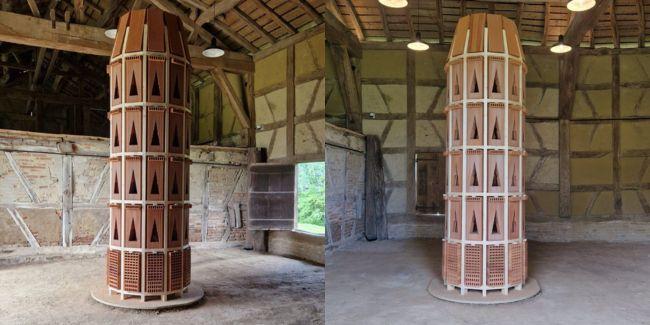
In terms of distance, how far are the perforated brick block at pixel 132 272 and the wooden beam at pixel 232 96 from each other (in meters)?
5.58

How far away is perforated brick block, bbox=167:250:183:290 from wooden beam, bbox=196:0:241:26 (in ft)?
16.7

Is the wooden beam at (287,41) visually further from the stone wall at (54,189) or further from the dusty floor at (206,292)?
the dusty floor at (206,292)

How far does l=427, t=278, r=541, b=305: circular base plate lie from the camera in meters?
5.22

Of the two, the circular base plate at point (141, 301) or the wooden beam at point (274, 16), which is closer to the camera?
the circular base plate at point (141, 301)

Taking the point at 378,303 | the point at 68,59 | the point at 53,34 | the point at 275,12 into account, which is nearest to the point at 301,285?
the point at 378,303

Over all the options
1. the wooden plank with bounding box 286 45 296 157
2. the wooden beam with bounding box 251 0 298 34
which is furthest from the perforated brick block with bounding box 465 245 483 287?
the wooden beam with bounding box 251 0 298 34

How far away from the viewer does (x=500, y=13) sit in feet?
33.4

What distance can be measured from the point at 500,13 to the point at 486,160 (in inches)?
236

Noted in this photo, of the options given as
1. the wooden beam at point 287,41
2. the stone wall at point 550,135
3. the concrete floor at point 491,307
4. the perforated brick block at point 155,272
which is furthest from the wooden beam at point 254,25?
the perforated brick block at point 155,272

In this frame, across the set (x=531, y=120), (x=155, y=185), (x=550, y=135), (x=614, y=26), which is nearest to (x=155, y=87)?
(x=155, y=185)

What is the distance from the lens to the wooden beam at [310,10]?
8703 millimetres

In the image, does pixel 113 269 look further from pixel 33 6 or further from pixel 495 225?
pixel 33 6

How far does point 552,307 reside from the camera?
509cm

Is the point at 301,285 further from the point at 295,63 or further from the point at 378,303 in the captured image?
the point at 295,63
